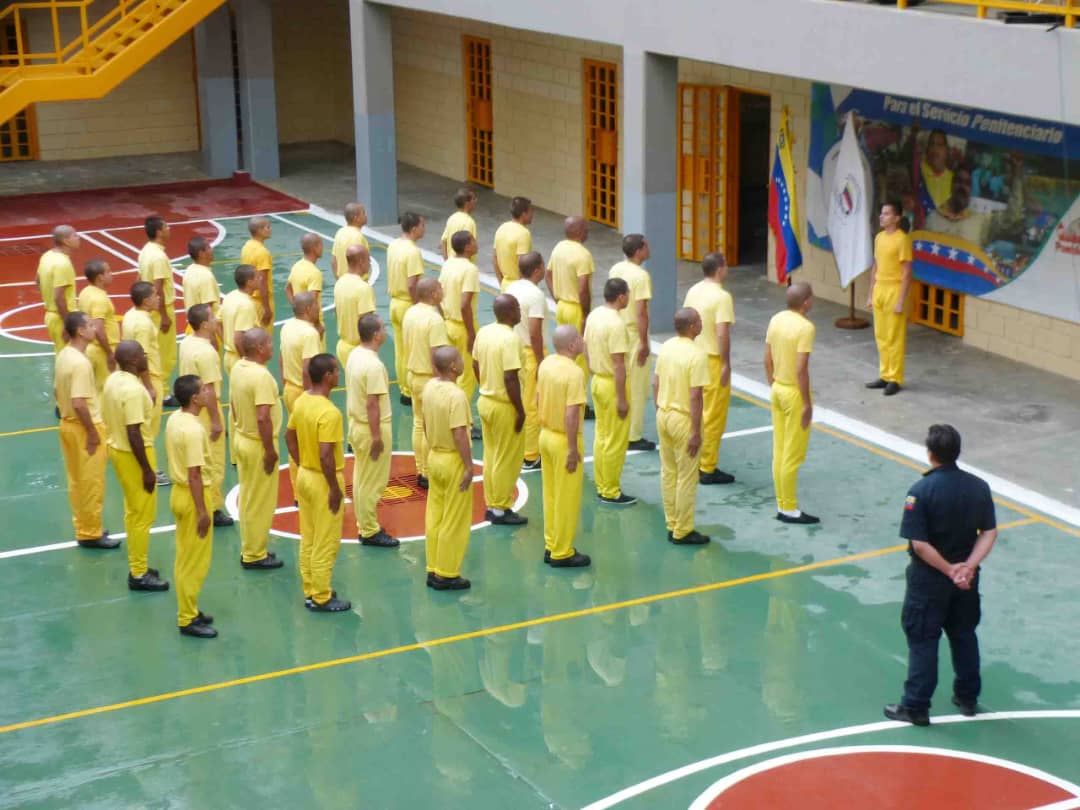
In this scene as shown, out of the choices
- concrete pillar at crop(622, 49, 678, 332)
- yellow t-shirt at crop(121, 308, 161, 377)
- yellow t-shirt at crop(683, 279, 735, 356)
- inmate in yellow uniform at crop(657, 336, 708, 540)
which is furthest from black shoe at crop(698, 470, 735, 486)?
yellow t-shirt at crop(121, 308, 161, 377)

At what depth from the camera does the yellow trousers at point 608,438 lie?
12180 mm

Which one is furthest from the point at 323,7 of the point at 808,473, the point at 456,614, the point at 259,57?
the point at 456,614

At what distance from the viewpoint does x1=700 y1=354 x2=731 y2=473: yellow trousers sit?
507 inches

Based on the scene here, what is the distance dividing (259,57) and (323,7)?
4538 mm

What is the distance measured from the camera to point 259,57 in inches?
1063

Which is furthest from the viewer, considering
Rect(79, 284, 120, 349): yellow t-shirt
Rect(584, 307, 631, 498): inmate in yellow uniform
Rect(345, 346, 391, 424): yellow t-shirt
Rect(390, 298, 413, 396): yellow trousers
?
Rect(390, 298, 413, 396): yellow trousers

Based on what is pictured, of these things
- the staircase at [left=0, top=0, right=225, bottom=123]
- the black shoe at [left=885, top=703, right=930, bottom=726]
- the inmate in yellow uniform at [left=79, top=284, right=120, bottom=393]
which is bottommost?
the black shoe at [left=885, top=703, right=930, bottom=726]

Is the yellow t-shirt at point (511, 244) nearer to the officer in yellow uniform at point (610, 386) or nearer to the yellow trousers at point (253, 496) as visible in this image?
the officer in yellow uniform at point (610, 386)

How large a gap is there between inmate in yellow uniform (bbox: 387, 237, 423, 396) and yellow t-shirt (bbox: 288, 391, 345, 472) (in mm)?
3934

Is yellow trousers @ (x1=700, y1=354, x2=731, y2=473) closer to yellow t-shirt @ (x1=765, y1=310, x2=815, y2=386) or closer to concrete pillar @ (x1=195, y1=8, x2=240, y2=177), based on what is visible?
yellow t-shirt @ (x1=765, y1=310, x2=815, y2=386)

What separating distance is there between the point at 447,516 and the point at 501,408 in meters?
1.14

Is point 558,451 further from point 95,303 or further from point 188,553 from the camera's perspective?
point 95,303

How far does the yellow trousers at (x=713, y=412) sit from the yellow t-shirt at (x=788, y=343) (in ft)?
3.03

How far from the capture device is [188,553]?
10.2m
